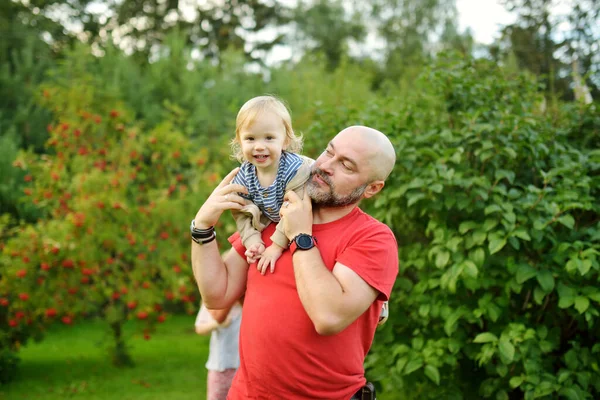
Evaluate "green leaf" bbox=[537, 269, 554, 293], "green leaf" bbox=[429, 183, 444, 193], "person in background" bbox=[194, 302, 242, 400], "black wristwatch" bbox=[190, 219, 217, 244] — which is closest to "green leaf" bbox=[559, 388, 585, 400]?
"green leaf" bbox=[537, 269, 554, 293]

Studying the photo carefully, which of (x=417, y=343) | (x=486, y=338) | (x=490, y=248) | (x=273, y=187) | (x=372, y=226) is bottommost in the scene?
(x=417, y=343)

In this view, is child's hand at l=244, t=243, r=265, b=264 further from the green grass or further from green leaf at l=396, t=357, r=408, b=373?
the green grass

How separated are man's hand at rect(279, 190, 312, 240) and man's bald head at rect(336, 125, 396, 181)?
233 mm

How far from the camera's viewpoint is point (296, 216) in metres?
2.03

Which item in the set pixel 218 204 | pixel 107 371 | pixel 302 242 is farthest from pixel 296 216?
pixel 107 371

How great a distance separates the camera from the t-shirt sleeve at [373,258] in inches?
77.6

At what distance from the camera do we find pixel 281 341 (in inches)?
80.8

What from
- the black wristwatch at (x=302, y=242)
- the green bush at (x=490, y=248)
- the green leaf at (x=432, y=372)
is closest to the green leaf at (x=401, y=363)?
the green bush at (x=490, y=248)

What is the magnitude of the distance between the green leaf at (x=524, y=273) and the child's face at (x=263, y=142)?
6.42 ft

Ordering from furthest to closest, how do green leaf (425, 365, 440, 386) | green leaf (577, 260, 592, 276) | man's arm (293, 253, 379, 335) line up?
1. green leaf (425, 365, 440, 386)
2. green leaf (577, 260, 592, 276)
3. man's arm (293, 253, 379, 335)

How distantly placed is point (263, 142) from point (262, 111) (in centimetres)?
12

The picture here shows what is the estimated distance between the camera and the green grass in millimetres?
6957

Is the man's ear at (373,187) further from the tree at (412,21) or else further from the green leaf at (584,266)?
the tree at (412,21)

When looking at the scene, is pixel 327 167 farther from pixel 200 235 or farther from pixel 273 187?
pixel 200 235
